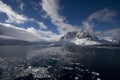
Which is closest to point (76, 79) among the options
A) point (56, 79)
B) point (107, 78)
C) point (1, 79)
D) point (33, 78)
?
point (56, 79)

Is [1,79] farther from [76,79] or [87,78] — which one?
[87,78]

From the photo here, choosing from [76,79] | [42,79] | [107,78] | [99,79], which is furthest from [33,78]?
[107,78]

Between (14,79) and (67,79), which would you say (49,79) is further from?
(14,79)

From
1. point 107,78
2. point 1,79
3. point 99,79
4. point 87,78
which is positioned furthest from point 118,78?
point 1,79

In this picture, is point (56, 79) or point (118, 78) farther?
point (118, 78)

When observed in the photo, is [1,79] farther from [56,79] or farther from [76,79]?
[76,79]

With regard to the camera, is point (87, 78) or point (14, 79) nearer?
point (14, 79)
